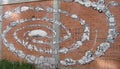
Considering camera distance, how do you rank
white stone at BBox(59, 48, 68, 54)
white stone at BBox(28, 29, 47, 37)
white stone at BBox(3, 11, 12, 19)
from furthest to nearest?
white stone at BBox(3, 11, 12, 19) → white stone at BBox(28, 29, 47, 37) → white stone at BBox(59, 48, 68, 54)

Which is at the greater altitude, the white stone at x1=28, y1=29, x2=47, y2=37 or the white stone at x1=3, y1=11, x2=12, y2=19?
the white stone at x1=3, y1=11, x2=12, y2=19

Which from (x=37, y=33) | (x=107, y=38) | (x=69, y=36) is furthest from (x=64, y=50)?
(x=107, y=38)

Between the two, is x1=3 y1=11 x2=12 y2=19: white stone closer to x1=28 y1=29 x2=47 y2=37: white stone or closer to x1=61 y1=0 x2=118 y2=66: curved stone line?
x1=28 y1=29 x2=47 y2=37: white stone

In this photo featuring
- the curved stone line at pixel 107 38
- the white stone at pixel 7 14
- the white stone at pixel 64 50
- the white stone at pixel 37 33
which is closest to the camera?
the curved stone line at pixel 107 38

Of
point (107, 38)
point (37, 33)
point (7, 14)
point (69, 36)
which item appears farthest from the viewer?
point (7, 14)

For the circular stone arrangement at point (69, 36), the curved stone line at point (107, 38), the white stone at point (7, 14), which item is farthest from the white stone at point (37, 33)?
the curved stone line at point (107, 38)

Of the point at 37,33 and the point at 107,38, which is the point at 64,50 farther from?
the point at 107,38

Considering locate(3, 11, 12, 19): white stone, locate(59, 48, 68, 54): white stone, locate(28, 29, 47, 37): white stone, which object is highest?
locate(3, 11, 12, 19): white stone

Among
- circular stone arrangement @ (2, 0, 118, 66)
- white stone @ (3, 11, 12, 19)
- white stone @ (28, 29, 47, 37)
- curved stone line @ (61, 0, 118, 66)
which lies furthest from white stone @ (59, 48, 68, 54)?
white stone @ (3, 11, 12, 19)

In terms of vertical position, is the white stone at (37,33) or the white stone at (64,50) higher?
the white stone at (37,33)

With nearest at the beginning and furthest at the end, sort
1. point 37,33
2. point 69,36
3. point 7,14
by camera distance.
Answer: point 69,36 < point 37,33 < point 7,14

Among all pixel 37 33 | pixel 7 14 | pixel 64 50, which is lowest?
pixel 64 50

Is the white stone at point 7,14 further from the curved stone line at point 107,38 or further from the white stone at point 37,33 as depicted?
the curved stone line at point 107,38

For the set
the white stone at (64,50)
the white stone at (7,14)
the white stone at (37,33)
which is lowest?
the white stone at (64,50)
